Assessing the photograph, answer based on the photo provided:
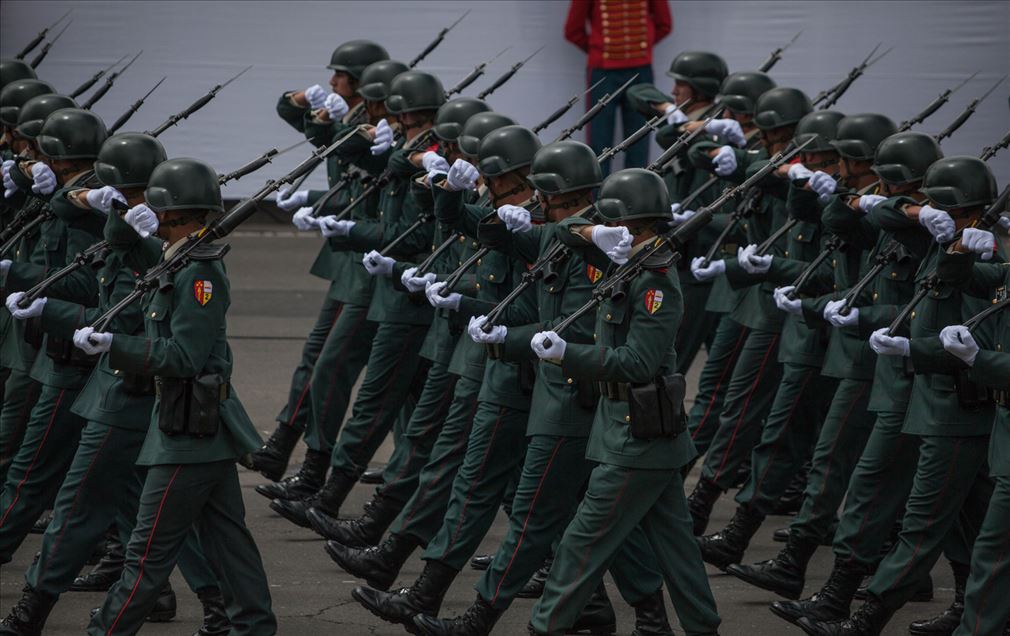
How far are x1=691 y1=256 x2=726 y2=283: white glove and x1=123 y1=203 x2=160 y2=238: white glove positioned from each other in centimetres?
305

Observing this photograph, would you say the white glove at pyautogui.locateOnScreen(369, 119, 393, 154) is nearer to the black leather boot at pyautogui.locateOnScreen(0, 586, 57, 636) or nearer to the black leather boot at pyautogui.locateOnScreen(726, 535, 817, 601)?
the black leather boot at pyautogui.locateOnScreen(726, 535, 817, 601)

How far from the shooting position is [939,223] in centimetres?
641

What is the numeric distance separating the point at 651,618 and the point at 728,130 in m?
3.40

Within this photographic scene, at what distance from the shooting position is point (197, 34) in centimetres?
1388

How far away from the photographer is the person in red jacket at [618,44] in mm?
12984

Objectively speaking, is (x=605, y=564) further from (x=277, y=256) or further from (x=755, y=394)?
(x=277, y=256)

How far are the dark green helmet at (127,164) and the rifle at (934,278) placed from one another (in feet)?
9.20

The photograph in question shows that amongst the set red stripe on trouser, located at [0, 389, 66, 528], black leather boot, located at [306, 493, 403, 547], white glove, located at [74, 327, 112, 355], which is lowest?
black leather boot, located at [306, 493, 403, 547]

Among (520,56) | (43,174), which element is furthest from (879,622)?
(520,56)

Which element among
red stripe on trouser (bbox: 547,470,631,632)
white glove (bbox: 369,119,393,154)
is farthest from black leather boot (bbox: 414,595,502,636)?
white glove (bbox: 369,119,393,154)

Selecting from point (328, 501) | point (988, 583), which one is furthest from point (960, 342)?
point (328, 501)

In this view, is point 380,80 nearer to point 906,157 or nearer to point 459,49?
point 906,157

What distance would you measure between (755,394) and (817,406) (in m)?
0.31

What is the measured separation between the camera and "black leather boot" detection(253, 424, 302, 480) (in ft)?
28.3
